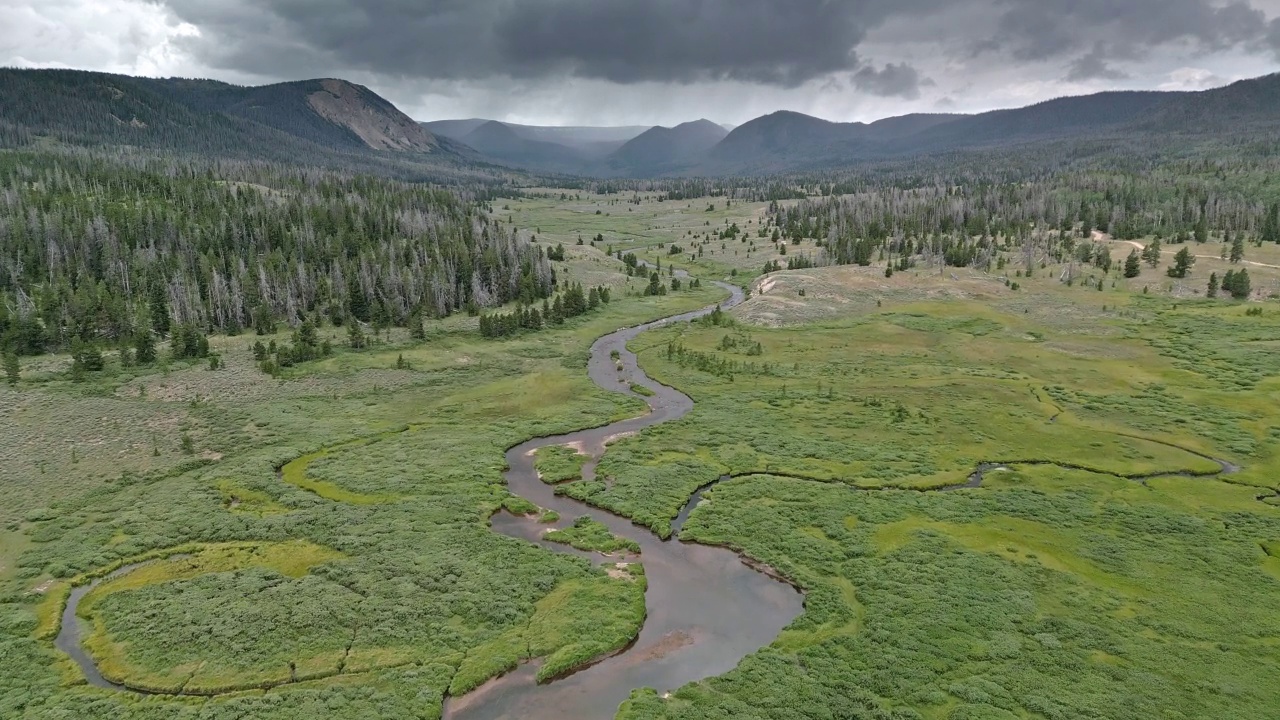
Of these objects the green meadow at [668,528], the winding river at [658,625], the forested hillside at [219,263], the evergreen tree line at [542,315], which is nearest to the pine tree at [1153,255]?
the green meadow at [668,528]

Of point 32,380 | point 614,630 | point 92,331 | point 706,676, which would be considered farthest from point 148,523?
point 92,331

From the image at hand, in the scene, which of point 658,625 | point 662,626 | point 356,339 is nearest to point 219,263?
point 356,339

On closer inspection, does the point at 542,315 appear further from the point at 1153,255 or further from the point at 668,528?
the point at 1153,255

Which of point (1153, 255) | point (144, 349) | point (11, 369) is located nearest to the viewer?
point (11, 369)

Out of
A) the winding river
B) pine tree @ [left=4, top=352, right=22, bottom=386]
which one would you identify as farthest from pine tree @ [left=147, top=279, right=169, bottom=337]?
the winding river

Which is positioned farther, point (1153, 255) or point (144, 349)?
point (1153, 255)

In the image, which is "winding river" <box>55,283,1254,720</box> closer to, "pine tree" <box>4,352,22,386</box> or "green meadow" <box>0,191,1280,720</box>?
"green meadow" <box>0,191,1280,720</box>
